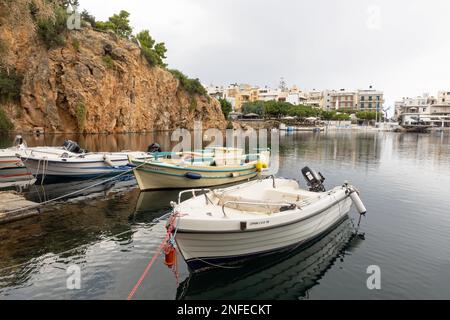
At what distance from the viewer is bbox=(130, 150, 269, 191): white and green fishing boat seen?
17.9m

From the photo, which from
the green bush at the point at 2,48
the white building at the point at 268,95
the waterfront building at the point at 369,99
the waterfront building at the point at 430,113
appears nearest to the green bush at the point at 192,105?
the green bush at the point at 2,48

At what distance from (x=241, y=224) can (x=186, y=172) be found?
1060 centimetres

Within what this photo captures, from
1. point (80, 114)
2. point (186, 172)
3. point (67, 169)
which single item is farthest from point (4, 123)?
point (186, 172)

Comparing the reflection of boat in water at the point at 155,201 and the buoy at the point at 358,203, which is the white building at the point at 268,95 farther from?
the buoy at the point at 358,203

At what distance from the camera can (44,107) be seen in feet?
169

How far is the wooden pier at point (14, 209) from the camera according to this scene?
12176 mm

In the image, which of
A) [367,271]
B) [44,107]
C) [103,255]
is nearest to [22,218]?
[103,255]

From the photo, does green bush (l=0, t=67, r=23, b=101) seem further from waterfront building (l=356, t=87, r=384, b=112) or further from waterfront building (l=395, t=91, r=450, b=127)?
waterfront building (l=356, t=87, r=384, b=112)

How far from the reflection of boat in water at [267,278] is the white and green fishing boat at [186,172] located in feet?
30.9

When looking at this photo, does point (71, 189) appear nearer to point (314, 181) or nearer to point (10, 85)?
point (314, 181)

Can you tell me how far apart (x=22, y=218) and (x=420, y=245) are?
581 inches

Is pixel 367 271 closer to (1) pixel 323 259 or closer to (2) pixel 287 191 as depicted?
(1) pixel 323 259

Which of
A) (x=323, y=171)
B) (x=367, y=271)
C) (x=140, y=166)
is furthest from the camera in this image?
(x=323, y=171)

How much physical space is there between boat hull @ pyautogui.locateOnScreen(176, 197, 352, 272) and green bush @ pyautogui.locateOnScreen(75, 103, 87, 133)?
51112mm
